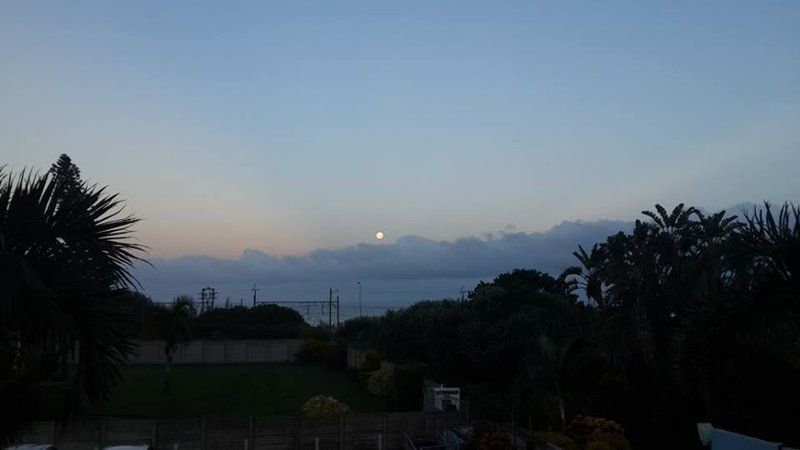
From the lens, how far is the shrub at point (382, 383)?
3383 centimetres

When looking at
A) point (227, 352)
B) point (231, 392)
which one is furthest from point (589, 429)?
point (227, 352)

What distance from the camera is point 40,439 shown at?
1923 centimetres

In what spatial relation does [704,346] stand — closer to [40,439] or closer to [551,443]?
[551,443]

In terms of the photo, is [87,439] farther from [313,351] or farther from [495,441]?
[313,351]

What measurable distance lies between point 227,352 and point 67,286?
187 feet

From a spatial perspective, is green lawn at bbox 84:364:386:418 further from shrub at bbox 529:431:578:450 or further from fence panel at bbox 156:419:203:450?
shrub at bbox 529:431:578:450

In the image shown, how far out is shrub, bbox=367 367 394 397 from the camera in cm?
3383

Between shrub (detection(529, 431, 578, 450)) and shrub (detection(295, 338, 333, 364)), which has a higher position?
shrub (detection(295, 338, 333, 364))

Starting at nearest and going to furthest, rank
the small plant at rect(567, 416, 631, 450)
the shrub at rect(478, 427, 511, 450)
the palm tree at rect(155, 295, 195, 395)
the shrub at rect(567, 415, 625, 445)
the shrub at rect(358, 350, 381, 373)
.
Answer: the shrub at rect(478, 427, 511, 450) → the small plant at rect(567, 416, 631, 450) → the shrub at rect(567, 415, 625, 445) → the palm tree at rect(155, 295, 195, 395) → the shrub at rect(358, 350, 381, 373)

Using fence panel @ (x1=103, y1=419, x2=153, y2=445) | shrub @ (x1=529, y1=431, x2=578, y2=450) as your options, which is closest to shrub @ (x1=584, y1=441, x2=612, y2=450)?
shrub @ (x1=529, y1=431, x2=578, y2=450)

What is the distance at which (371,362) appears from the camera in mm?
40125

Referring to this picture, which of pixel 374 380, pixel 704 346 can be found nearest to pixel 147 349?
pixel 374 380

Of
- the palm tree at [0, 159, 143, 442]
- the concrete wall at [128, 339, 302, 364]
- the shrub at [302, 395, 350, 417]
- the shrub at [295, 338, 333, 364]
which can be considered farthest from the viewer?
the concrete wall at [128, 339, 302, 364]

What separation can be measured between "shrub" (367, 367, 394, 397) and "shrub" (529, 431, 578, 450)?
15.4 metres
